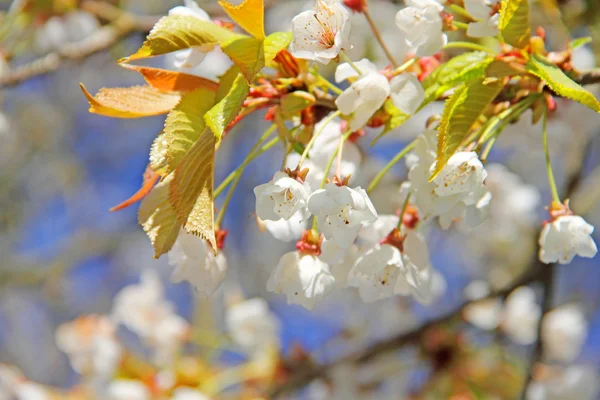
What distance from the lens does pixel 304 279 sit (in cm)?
76

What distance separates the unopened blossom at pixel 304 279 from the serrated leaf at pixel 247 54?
25 cm

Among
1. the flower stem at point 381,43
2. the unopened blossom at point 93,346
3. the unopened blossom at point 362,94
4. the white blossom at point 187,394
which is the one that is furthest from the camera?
the unopened blossom at point 93,346

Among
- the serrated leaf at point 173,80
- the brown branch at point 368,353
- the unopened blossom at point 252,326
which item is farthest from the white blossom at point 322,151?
the unopened blossom at point 252,326

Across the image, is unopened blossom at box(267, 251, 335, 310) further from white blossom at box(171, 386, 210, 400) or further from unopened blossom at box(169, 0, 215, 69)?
white blossom at box(171, 386, 210, 400)

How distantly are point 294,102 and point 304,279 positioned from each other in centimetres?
22

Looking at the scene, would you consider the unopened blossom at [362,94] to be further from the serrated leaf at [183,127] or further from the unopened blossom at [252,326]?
the unopened blossom at [252,326]

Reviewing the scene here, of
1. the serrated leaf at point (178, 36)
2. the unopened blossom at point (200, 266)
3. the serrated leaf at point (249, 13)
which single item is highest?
the serrated leaf at point (249, 13)

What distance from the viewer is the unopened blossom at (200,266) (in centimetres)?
79

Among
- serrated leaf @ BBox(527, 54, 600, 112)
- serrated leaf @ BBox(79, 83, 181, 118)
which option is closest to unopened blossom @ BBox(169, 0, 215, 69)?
serrated leaf @ BBox(79, 83, 181, 118)

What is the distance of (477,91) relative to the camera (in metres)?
0.68

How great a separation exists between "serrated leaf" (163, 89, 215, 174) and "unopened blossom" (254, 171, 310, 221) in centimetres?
9

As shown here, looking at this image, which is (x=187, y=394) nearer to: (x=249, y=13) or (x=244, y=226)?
(x=249, y=13)

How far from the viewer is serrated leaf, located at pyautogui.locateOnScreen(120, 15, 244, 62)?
65 centimetres

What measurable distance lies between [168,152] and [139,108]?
14 cm
